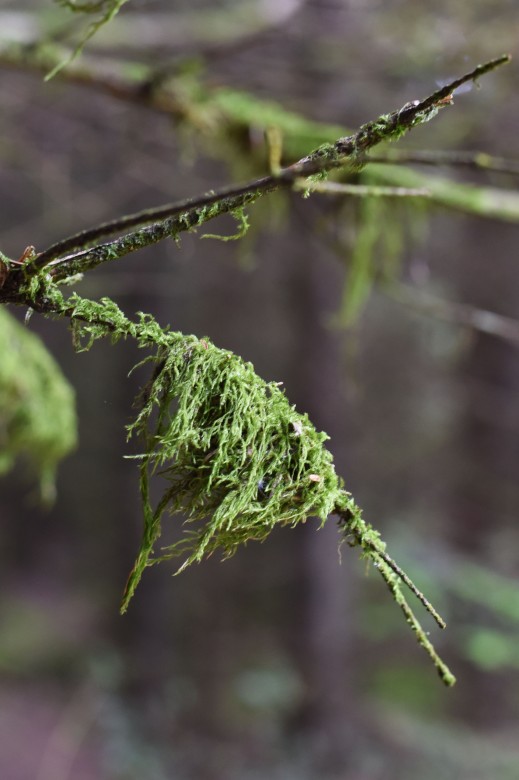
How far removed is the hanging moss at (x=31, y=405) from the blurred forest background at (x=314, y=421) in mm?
952

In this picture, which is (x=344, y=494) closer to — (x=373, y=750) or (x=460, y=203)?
(x=460, y=203)

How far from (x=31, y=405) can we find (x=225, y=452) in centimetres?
156

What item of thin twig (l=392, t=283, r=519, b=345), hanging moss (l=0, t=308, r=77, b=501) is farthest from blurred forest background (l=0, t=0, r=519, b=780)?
hanging moss (l=0, t=308, r=77, b=501)

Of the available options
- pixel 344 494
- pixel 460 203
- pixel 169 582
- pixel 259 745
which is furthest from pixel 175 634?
pixel 344 494

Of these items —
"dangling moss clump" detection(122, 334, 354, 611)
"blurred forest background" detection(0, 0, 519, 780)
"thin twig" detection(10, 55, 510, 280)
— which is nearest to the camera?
"thin twig" detection(10, 55, 510, 280)

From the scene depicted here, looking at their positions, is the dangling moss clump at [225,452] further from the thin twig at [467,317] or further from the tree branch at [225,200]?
the thin twig at [467,317]

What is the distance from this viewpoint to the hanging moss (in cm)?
212

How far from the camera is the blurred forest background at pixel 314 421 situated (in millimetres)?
4043

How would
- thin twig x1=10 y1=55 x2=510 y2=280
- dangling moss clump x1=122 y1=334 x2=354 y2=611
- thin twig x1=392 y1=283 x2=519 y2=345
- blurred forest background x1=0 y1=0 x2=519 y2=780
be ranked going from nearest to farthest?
thin twig x1=10 y1=55 x2=510 y2=280, dangling moss clump x1=122 y1=334 x2=354 y2=611, thin twig x1=392 y1=283 x2=519 y2=345, blurred forest background x1=0 y1=0 x2=519 y2=780

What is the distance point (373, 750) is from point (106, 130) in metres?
5.80

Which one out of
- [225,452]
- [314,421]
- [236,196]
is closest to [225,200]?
[236,196]

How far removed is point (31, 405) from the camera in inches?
85.4

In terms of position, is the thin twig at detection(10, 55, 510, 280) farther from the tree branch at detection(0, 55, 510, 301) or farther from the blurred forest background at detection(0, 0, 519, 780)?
the blurred forest background at detection(0, 0, 519, 780)

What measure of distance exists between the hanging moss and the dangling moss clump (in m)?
1.42
